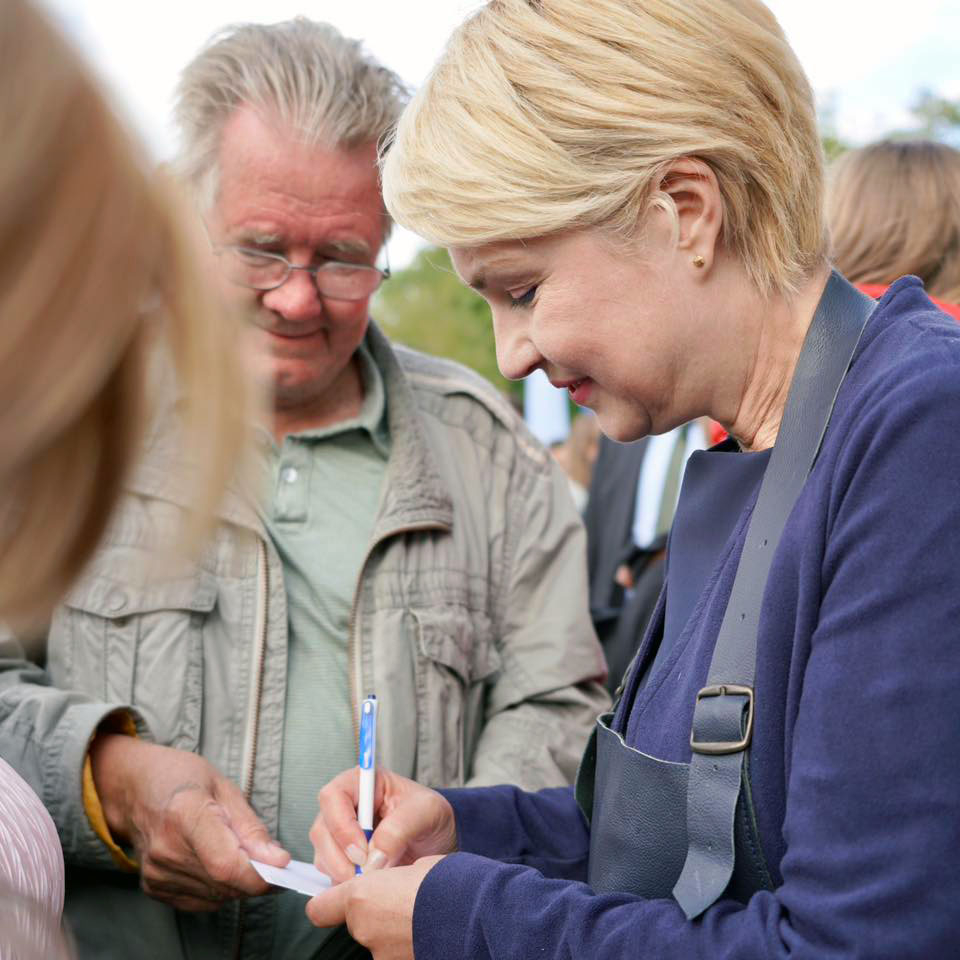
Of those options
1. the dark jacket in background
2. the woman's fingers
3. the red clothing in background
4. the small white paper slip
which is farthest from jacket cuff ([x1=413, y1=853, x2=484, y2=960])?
the dark jacket in background

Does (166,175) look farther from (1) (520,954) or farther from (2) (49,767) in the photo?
(2) (49,767)

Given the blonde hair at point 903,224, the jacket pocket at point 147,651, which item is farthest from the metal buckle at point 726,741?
the blonde hair at point 903,224

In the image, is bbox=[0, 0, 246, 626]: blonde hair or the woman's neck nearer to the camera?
bbox=[0, 0, 246, 626]: blonde hair

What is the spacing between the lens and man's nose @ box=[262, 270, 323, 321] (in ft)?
8.77

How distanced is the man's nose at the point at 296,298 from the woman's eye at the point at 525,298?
804mm

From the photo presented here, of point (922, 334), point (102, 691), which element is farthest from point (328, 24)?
point (922, 334)

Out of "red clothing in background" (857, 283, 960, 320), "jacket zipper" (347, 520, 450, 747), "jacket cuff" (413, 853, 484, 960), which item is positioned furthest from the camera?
"red clothing in background" (857, 283, 960, 320)

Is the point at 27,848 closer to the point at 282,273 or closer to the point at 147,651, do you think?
the point at 147,651

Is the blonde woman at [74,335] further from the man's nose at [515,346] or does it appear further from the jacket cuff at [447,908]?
the man's nose at [515,346]

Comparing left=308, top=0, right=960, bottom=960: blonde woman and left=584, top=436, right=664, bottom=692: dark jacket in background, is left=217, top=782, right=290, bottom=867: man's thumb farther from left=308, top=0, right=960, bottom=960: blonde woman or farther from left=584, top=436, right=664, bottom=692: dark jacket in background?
left=584, top=436, right=664, bottom=692: dark jacket in background

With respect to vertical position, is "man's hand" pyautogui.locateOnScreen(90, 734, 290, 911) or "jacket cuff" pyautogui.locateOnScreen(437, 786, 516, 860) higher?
"jacket cuff" pyautogui.locateOnScreen(437, 786, 516, 860)

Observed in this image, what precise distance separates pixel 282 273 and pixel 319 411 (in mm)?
318

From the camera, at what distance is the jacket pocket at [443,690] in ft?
8.46

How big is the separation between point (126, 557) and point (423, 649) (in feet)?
4.95
